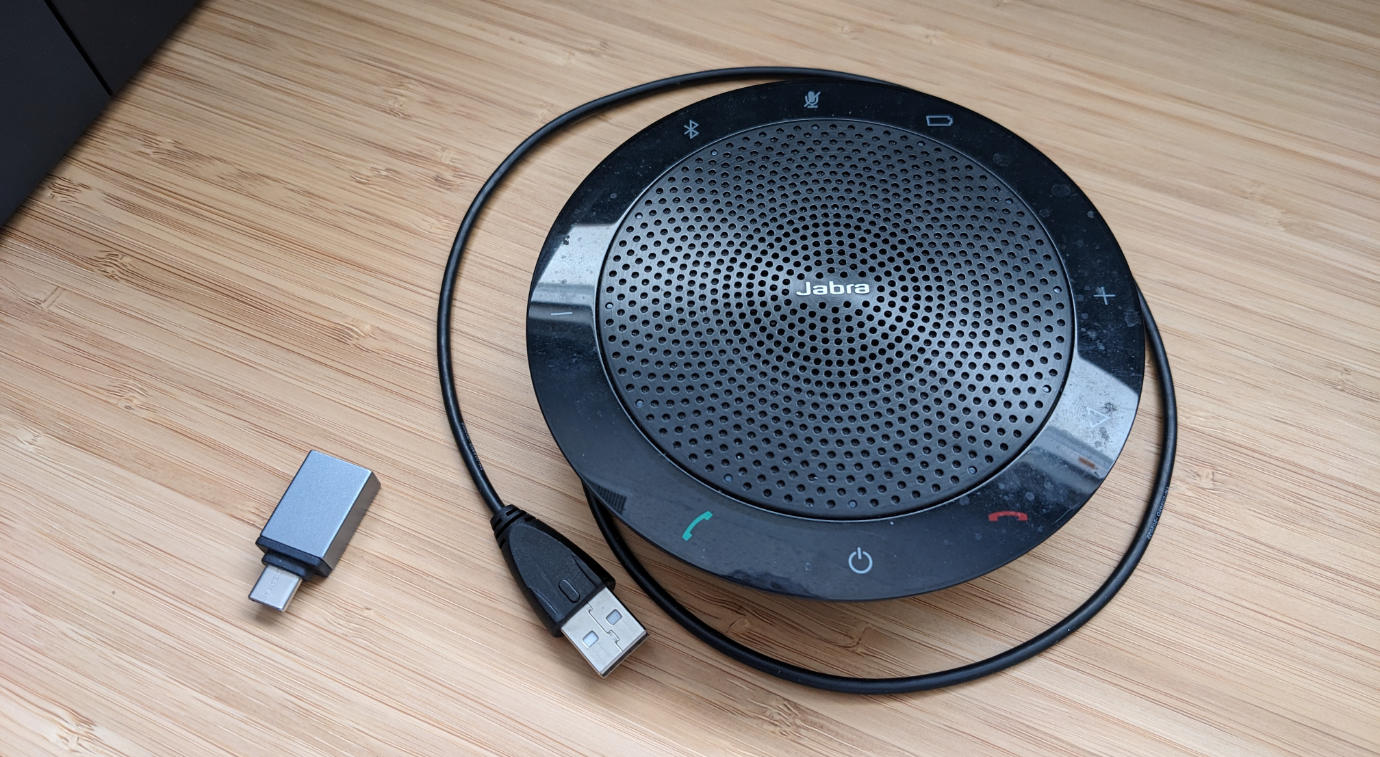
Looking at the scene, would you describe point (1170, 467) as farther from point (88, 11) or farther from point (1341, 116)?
point (88, 11)

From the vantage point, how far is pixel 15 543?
57 centimetres

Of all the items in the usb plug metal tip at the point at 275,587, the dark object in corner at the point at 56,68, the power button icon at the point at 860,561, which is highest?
the power button icon at the point at 860,561

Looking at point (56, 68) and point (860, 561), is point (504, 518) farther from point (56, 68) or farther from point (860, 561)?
point (56, 68)

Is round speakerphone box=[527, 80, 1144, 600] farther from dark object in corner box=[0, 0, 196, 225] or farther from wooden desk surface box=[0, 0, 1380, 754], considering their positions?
dark object in corner box=[0, 0, 196, 225]

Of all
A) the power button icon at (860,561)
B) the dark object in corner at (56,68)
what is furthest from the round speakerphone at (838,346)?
the dark object in corner at (56,68)

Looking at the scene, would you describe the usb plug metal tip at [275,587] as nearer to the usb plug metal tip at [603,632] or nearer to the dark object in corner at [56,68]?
the usb plug metal tip at [603,632]

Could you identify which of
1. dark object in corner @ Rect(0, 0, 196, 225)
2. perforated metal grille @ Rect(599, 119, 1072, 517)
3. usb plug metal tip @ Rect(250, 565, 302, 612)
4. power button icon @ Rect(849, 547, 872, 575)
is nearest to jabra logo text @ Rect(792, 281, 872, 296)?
perforated metal grille @ Rect(599, 119, 1072, 517)

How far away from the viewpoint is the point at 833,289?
0.52 metres

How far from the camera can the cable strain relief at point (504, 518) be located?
56 cm

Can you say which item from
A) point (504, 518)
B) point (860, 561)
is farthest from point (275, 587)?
point (860, 561)

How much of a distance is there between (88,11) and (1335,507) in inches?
32.2

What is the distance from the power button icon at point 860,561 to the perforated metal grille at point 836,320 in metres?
0.02

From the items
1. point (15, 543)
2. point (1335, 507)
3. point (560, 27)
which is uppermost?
point (1335, 507)

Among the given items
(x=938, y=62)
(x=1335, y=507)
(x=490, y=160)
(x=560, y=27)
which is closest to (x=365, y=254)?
(x=490, y=160)
